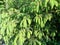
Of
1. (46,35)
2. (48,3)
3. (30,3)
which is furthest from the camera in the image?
(46,35)

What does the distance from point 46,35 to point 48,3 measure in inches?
28.0

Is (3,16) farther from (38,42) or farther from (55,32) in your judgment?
(55,32)

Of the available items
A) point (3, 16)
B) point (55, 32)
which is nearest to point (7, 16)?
point (3, 16)

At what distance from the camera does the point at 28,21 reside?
3.14 meters

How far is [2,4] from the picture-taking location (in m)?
3.60

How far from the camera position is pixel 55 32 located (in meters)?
3.58

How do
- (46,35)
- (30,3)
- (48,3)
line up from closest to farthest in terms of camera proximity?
1. (48,3)
2. (30,3)
3. (46,35)

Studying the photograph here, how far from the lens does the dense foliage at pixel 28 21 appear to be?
3141mm

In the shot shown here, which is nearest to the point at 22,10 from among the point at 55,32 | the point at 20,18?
the point at 20,18

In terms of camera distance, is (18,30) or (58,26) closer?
(18,30)

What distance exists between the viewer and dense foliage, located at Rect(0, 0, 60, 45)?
124 inches

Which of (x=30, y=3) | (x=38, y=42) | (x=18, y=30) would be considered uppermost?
(x=30, y=3)

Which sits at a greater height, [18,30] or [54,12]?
[54,12]

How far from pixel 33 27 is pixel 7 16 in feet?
1.52
